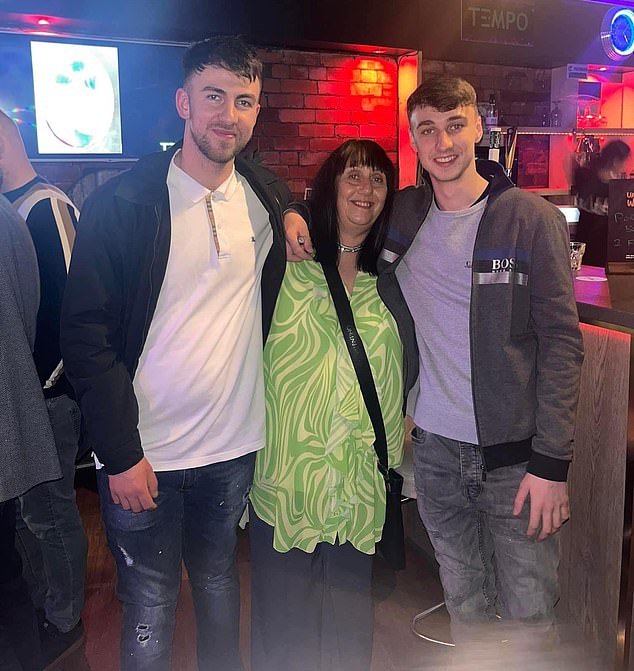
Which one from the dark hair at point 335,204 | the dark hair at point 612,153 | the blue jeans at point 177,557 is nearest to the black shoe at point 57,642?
the blue jeans at point 177,557

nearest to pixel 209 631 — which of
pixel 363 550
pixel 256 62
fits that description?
pixel 363 550

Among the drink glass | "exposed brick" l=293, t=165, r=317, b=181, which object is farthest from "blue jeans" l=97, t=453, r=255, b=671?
"exposed brick" l=293, t=165, r=317, b=181

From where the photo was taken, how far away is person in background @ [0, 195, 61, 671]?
1613 mm

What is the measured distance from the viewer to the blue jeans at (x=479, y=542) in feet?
5.77

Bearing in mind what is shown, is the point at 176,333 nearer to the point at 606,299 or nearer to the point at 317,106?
the point at 606,299

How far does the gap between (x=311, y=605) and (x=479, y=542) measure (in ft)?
1.63

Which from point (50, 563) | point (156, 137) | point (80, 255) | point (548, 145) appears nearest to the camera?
point (80, 255)

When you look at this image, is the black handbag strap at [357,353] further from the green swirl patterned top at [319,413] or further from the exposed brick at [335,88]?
the exposed brick at [335,88]

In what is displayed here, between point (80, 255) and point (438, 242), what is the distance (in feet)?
2.87

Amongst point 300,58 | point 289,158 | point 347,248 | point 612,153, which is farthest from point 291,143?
point 347,248

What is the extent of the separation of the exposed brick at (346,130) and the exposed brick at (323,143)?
0.04 meters

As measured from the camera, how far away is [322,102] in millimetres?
4691

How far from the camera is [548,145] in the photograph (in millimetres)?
5492

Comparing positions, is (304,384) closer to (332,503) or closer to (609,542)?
(332,503)
